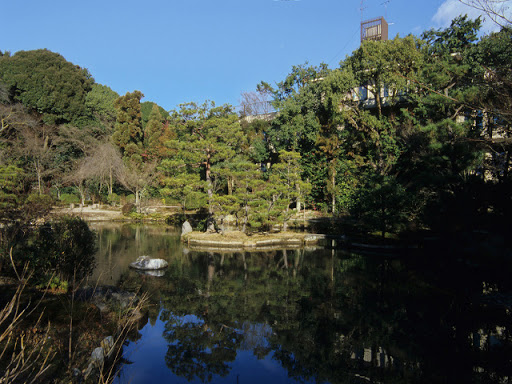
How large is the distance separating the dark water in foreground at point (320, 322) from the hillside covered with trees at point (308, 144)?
3.11 m

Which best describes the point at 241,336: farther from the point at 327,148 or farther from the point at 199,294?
the point at 327,148

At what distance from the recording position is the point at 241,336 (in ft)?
19.8

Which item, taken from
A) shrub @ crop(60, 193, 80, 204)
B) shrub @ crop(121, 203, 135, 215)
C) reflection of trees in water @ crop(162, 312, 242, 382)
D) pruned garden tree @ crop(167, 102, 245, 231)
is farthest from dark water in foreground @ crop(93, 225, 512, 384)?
shrub @ crop(60, 193, 80, 204)

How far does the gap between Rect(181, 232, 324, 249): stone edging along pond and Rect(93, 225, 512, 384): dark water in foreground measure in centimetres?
230

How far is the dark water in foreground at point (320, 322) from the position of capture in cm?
Answer: 502

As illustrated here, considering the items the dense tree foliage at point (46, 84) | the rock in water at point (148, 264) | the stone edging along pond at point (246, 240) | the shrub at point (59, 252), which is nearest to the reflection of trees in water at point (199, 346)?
the shrub at point (59, 252)

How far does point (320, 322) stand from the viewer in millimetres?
6590

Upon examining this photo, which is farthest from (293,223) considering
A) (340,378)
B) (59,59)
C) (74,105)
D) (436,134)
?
(59,59)

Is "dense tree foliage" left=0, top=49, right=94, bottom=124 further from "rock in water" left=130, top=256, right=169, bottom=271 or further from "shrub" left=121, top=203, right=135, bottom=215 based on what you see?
"rock in water" left=130, top=256, right=169, bottom=271

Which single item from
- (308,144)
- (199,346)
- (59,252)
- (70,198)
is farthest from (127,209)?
(199,346)

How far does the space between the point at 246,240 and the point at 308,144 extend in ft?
29.7

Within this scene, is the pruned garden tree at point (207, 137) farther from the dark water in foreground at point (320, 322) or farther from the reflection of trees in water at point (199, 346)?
the reflection of trees in water at point (199, 346)

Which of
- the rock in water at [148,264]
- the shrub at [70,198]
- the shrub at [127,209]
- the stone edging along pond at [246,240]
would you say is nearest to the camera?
the rock in water at [148,264]

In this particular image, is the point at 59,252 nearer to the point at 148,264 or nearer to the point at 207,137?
the point at 148,264
